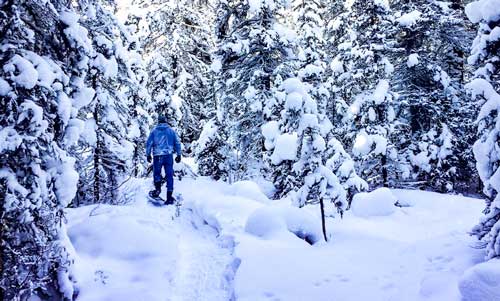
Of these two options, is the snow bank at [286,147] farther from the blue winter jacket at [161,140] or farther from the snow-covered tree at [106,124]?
the blue winter jacket at [161,140]

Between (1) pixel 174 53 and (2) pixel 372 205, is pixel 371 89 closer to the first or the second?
(2) pixel 372 205

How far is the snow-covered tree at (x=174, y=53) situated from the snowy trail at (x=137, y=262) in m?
9.31

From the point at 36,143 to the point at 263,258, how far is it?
13.5ft

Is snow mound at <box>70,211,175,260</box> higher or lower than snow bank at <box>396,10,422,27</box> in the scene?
lower

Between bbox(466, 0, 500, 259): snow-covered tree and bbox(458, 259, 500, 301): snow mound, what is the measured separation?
1250 millimetres

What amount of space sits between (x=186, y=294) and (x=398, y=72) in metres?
15.3

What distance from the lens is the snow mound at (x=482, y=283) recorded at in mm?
4496

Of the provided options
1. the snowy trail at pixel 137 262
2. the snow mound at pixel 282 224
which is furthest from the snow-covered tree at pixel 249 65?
the snowy trail at pixel 137 262

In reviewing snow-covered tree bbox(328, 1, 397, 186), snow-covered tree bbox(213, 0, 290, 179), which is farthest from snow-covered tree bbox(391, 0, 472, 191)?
snow-covered tree bbox(213, 0, 290, 179)

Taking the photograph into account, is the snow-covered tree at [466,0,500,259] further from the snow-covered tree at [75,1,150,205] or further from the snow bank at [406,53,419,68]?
the snow bank at [406,53,419,68]

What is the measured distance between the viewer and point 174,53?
17812 mm

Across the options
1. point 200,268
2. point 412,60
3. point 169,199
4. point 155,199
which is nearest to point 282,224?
point 200,268

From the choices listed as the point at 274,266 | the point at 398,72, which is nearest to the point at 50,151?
the point at 274,266

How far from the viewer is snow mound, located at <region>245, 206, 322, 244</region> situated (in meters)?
8.60
